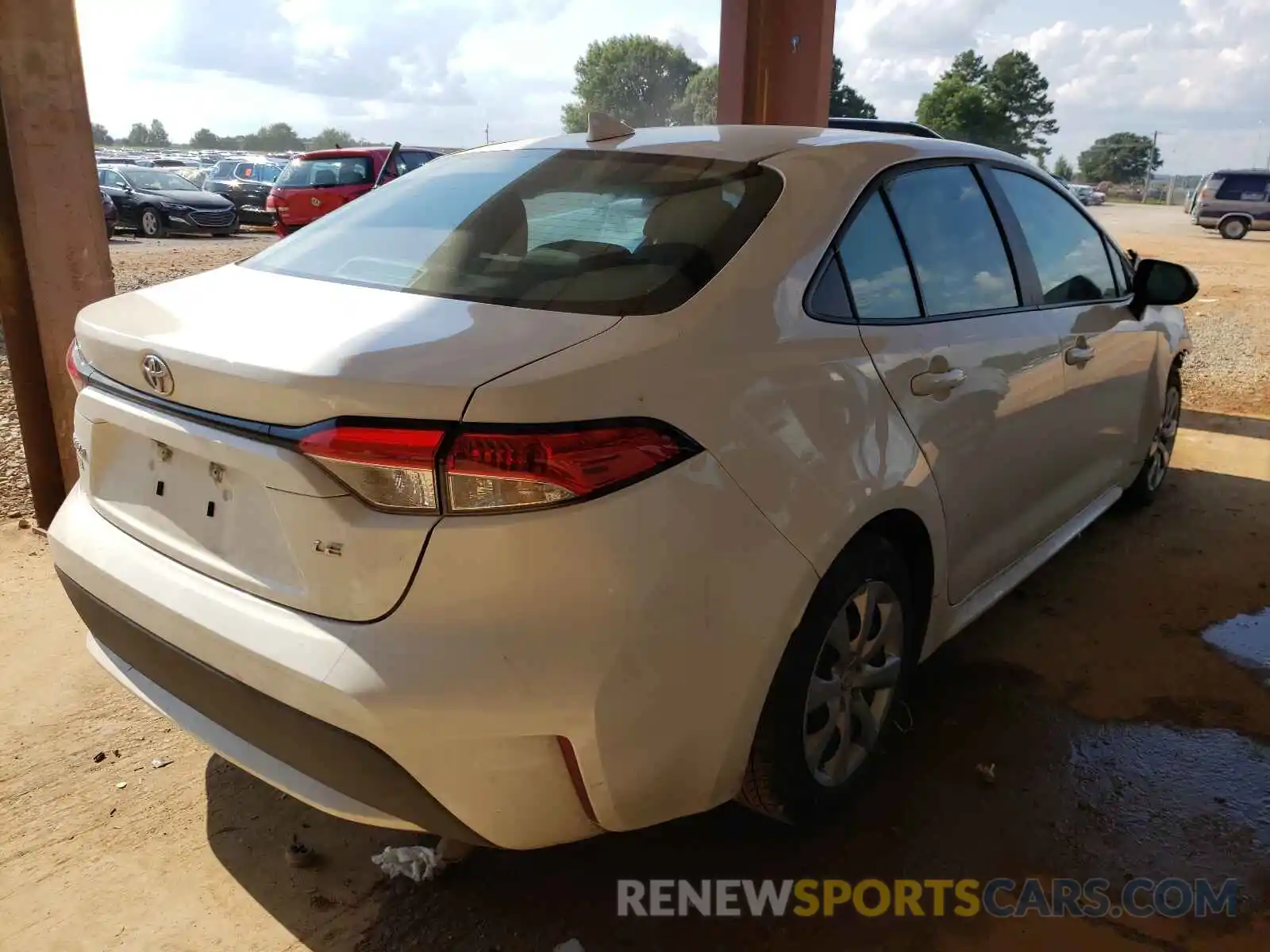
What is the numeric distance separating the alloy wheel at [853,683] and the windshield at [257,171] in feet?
82.1

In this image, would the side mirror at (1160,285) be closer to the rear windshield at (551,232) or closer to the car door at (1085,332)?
the car door at (1085,332)

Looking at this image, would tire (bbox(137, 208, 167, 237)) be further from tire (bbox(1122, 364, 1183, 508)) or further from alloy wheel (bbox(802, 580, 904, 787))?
alloy wheel (bbox(802, 580, 904, 787))

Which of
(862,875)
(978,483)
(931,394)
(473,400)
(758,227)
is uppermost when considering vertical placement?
(758,227)

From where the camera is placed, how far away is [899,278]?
2.47m

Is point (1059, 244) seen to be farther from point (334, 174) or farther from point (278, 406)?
point (334, 174)

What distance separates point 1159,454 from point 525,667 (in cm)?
419

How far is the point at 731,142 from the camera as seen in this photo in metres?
2.60

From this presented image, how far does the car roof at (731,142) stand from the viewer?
2523 mm

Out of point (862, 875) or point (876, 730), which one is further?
point (876, 730)

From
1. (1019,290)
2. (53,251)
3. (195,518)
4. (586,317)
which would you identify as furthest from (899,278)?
(53,251)

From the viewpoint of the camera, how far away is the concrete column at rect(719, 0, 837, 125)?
6566 mm

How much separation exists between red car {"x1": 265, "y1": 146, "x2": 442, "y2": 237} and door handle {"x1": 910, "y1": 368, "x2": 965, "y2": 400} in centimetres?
1437

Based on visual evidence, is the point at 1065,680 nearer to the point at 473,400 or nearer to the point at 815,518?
the point at 815,518

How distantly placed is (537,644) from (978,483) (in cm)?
157
